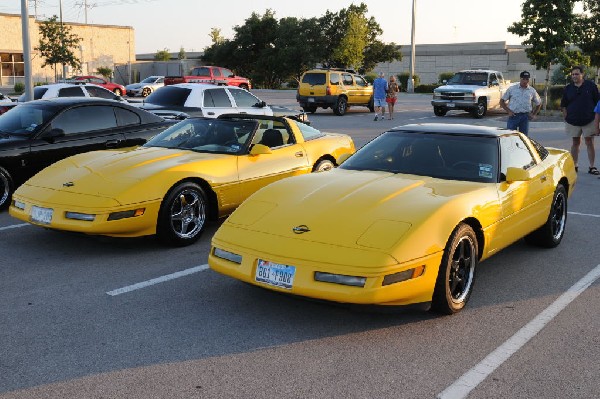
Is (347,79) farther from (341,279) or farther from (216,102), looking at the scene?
(341,279)

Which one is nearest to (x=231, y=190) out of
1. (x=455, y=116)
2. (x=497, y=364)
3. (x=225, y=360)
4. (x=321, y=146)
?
(x=321, y=146)

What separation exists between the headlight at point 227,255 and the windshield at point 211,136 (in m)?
2.72

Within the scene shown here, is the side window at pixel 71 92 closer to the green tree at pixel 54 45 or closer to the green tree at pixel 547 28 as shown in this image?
the green tree at pixel 547 28

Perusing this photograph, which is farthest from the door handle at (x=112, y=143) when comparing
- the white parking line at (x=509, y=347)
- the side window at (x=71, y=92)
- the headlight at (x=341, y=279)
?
the side window at (x=71, y=92)

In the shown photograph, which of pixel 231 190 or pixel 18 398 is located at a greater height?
pixel 231 190

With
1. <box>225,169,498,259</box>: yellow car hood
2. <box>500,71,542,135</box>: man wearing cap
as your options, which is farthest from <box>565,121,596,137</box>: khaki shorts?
<box>225,169,498,259</box>: yellow car hood

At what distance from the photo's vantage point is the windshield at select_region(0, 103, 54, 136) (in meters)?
8.69

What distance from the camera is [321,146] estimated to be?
28.2ft

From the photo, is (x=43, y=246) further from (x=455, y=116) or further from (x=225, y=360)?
(x=455, y=116)

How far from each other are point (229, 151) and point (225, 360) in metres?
3.78

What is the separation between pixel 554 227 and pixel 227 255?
3778 millimetres

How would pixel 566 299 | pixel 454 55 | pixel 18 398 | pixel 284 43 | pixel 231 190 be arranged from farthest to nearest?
1. pixel 454 55
2. pixel 284 43
3. pixel 231 190
4. pixel 566 299
5. pixel 18 398

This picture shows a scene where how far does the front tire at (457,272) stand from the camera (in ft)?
15.0

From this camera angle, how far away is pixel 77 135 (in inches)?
353
